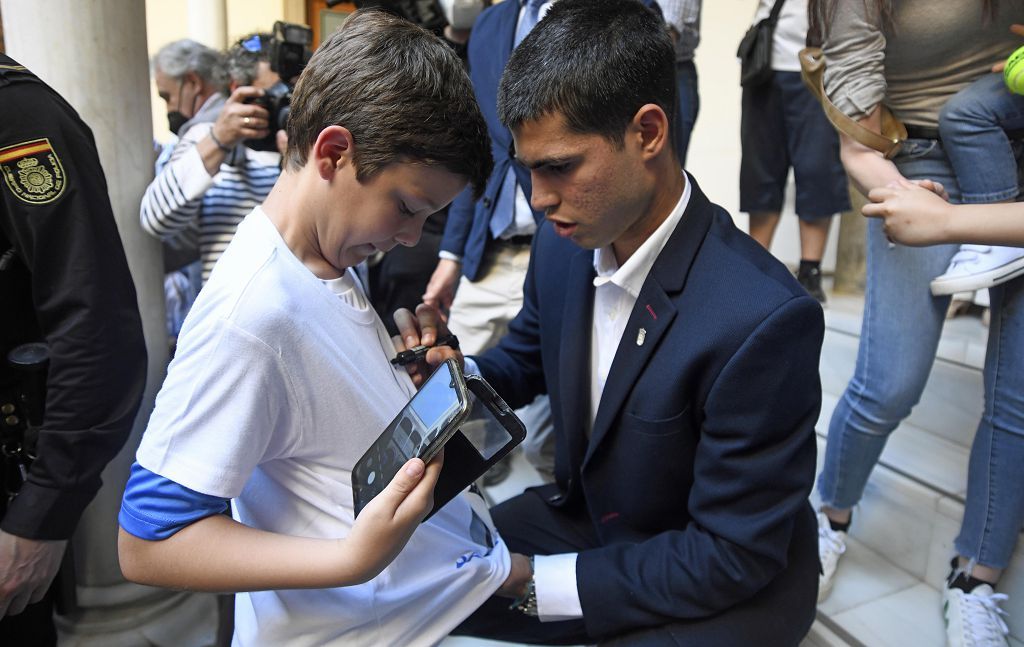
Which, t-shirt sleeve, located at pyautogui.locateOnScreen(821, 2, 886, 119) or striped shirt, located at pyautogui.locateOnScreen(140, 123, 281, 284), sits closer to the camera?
t-shirt sleeve, located at pyautogui.locateOnScreen(821, 2, 886, 119)

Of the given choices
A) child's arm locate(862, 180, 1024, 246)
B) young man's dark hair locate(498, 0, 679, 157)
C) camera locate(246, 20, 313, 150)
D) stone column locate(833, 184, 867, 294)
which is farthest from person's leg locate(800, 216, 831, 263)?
camera locate(246, 20, 313, 150)

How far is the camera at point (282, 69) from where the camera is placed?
1.80 meters

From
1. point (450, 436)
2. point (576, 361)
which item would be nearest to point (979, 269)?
point (576, 361)

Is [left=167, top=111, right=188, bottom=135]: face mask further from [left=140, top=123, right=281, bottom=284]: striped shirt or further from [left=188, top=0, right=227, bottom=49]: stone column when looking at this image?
[left=188, top=0, right=227, bottom=49]: stone column

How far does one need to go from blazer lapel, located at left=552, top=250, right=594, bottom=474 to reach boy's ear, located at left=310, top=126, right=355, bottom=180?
62 centimetres

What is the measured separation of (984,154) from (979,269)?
0.77 ft

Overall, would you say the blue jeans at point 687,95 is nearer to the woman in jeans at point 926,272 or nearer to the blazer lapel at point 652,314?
the woman in jeans at point 926,272

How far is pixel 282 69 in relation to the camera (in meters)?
1.91

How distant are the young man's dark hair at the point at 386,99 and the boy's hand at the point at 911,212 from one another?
0.79 meters

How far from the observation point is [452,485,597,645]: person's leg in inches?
49.6

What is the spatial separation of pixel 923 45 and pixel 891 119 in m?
0.16

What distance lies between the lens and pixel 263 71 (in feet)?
7.04

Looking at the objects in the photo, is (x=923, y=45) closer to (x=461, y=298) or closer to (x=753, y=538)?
(x=753, y=538)

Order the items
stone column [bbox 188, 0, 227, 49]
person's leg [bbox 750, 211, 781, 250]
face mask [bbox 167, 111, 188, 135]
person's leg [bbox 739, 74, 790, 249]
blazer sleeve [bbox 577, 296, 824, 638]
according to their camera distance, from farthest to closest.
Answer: stone column [bbox 188, 0, 227, 49] < person's leg [bbox 750, 211, 781, 250] < person's leg [bbox 739, 74, 790, 249] < face mask [bbox 167, 111, 188, 135] < blazer sleeve [bbox 577, 296, 824, 638]
